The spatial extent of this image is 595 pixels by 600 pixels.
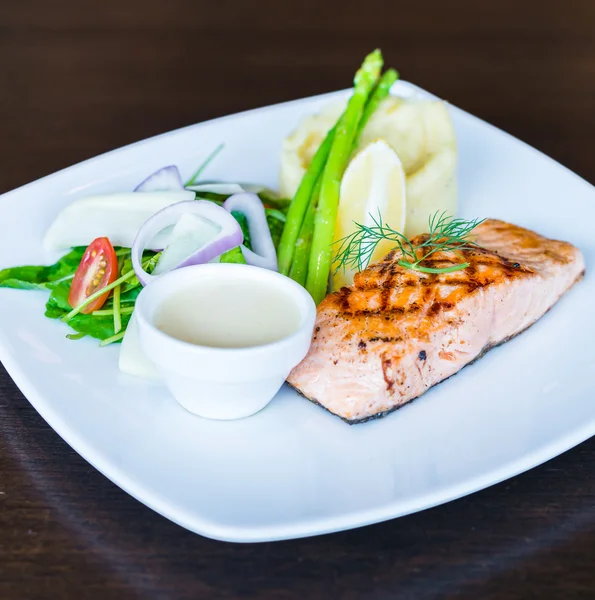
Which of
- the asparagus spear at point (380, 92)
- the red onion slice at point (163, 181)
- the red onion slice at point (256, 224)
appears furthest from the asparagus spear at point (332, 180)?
the red onion slice at point (163, 181)

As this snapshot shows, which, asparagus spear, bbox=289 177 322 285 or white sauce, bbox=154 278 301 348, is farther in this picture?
asparagus spear, bbox=289 177 322 285

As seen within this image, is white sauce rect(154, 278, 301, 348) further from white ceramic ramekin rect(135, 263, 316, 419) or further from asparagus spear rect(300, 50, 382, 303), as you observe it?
asparagus spear rect(300, 50, 382, 303)

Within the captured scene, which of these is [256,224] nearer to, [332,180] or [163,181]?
[332,180]

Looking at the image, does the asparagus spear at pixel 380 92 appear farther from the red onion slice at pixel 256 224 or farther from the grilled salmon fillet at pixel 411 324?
the grilled salmon fillet at pixel 411 324

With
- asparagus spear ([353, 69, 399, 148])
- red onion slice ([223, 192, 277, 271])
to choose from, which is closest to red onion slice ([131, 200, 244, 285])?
red onion slice ([223, 192, 277, 271])

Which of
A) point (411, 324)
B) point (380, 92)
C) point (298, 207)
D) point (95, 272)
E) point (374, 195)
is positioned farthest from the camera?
point (380, 92)

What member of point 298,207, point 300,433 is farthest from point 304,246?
point 300,433
